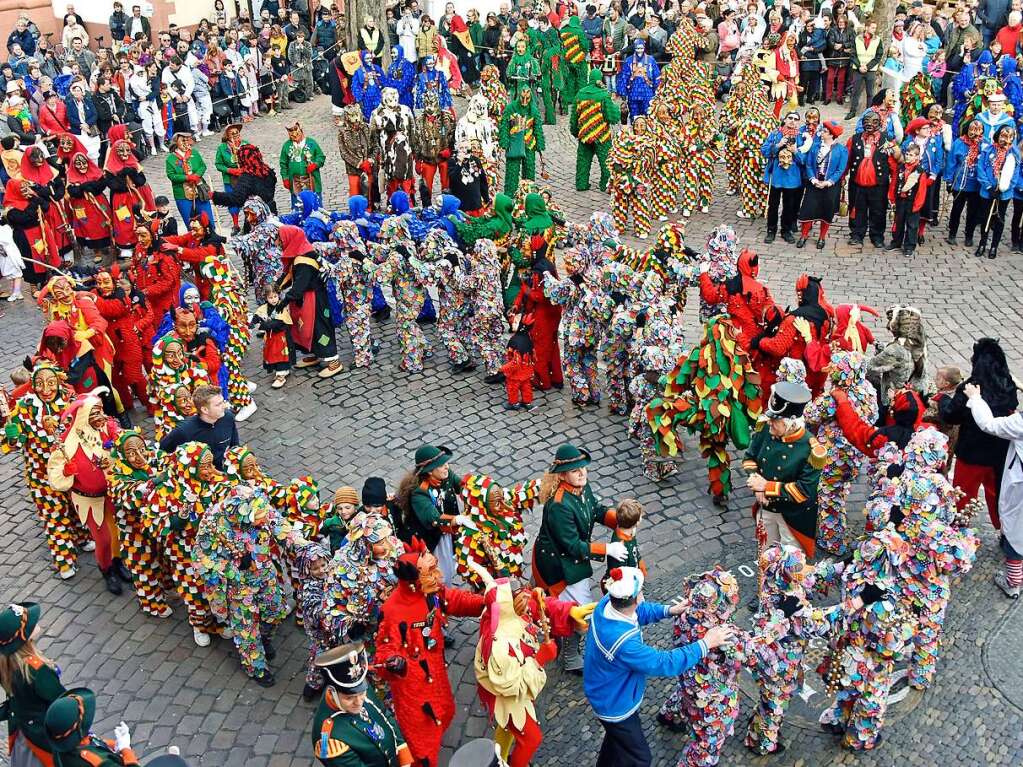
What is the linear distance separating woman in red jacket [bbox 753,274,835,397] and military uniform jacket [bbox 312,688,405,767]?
525cm

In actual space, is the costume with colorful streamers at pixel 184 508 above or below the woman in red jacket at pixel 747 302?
below

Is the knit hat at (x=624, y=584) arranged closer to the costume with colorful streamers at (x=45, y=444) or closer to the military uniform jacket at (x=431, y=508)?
the military uniform jacket at (x=431, y=508)

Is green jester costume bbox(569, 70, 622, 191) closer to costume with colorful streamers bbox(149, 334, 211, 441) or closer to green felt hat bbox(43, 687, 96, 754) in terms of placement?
costume with colorful streamers bbox(149, 334, 211, 441)

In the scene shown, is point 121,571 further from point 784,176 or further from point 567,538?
point 784,176

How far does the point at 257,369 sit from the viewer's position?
11.8 metres

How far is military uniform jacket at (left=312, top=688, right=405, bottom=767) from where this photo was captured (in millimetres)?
5020

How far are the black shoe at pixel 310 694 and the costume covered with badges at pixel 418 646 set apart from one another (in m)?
1.15

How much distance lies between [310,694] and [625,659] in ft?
8.80

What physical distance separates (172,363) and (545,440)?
11.8ft

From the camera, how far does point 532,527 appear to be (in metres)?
8.69

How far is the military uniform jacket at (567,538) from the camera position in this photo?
6664mm

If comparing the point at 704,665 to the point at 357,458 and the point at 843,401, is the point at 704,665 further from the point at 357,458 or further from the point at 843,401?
the point at 357,458

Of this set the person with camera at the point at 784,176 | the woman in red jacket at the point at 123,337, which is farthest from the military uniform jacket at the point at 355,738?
the person with camera at the point at 784,176

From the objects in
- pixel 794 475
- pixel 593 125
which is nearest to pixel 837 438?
pixel 794 475
